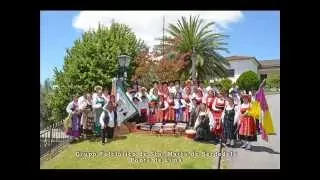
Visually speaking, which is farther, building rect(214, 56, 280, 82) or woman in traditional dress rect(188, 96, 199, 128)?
woman in traditional dress rect(188, 96, 199, 128)

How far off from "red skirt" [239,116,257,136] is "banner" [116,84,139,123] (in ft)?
3.48

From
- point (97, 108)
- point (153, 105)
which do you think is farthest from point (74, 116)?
point (153, 105)

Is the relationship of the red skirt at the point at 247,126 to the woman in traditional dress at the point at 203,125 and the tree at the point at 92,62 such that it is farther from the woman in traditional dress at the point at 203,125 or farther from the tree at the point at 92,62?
the tree at the point at 92,62

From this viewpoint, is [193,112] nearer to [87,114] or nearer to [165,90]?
[165,90]

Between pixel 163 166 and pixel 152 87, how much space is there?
799 mm

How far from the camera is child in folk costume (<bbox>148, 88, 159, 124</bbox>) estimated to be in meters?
7.06

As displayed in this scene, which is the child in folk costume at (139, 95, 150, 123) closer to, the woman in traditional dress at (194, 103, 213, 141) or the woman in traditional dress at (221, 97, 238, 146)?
the woman in traditional dress at (194, 103, 213, 141)

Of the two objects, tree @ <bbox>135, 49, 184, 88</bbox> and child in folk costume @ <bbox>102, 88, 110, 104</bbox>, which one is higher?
tree @ <bbox>135, 49, 184, 88</bbox>

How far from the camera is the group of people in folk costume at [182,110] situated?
23.0 ft

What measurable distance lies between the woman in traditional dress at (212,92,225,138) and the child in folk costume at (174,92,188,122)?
0.29 meters

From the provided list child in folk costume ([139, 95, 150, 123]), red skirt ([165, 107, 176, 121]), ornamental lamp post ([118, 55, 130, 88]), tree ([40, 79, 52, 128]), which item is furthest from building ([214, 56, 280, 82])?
tree ([40, 79, 52, 128])

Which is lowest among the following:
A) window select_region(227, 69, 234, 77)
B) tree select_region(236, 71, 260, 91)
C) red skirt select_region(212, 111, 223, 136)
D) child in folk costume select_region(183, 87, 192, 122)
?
red skirt select_region(212, 111, 223, 136)
